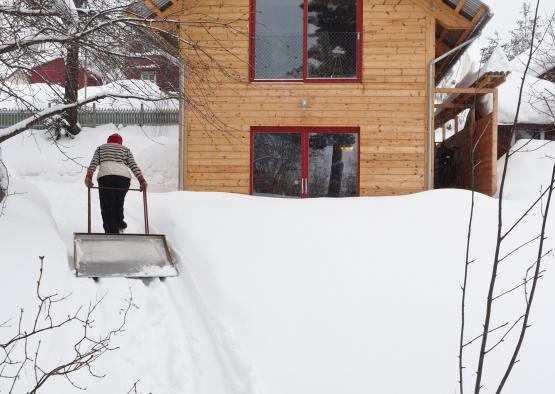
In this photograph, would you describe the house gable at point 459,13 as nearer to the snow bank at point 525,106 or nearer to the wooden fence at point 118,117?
the snow bank at point 525,106

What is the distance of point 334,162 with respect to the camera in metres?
11.0

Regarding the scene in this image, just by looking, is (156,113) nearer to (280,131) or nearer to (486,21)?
(280,131)

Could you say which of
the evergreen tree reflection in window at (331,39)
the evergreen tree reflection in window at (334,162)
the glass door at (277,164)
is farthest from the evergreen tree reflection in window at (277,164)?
the evergreen tree reflection in window at (331,39)

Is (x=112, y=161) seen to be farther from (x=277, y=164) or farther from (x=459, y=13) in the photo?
(x=459, y=13)

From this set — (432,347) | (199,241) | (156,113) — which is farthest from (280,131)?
(156,113)

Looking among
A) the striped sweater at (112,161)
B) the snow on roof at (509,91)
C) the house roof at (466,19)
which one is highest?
the house roof at (466,19)

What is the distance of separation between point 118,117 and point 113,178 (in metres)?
16.1

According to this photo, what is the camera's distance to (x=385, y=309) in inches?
202

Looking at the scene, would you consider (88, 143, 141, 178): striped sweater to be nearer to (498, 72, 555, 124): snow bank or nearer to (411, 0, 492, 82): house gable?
(411, 0, 492, 82): house gable

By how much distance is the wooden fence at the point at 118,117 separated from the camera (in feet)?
74.8

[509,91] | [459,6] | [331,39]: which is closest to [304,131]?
[331,39]

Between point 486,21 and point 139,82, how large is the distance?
7.31 metres

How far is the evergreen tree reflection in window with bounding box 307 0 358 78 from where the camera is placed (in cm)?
1089

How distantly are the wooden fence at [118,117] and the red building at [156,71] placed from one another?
1610 cm
